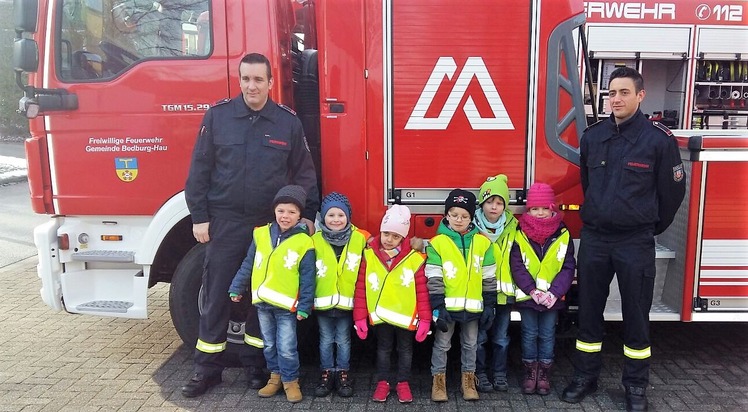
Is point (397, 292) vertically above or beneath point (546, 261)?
beneath

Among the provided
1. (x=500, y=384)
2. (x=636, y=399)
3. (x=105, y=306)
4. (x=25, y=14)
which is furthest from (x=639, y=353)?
(x=25, y=14)

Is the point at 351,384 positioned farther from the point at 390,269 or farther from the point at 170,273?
the point at 170,273

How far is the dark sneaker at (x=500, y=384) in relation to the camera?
3709mm

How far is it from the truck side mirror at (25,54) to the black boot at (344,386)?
2577 millimetres

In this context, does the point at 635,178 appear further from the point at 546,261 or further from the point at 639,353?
the point at 639,353

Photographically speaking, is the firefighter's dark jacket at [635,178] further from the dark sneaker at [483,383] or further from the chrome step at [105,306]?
the chrome step at [105,306]

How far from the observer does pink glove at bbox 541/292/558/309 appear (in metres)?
3.50

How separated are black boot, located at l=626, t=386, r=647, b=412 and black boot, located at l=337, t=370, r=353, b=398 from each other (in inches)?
63.5

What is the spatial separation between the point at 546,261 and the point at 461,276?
530mm

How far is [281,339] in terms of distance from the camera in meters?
3.57

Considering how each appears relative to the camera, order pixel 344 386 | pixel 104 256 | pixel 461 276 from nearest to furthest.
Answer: pixel 461 276 < pixel 344 386 < pixel 104 256

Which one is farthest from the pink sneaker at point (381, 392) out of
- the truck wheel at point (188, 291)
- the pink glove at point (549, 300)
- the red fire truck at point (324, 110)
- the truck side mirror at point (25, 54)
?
the truck side mirror at point (25, 54)

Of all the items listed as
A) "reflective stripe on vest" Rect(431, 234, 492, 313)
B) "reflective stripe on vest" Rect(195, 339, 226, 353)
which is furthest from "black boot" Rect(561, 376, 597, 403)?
"reflective stripe on vest" Rect(195, 339, 226, 353)

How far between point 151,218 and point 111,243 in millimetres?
332
